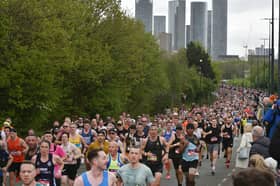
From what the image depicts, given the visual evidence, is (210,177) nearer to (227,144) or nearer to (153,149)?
(227,144)

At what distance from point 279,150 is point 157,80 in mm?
58017

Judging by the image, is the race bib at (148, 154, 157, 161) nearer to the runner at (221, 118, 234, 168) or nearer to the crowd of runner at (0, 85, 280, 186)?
the crowd of runner at (0, 85, 280, 186)

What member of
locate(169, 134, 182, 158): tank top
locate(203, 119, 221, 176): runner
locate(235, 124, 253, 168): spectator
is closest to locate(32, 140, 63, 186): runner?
locate(235, 124, 253, 168): spectator

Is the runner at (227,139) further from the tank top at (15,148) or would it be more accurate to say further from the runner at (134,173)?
the runner at (134,173)

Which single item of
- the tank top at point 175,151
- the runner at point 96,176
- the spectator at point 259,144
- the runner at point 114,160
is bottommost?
the tank top at point 175,151

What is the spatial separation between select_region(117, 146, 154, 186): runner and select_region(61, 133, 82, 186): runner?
5527 mm

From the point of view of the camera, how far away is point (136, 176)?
10.6 m

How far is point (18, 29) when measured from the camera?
36062mm

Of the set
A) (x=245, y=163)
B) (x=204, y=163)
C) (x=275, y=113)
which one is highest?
(x=275, y=113)

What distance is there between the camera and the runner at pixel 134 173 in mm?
10617

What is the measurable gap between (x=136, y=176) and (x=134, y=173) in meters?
0.06

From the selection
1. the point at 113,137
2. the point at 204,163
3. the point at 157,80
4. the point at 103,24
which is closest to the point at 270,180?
the point at 113,137

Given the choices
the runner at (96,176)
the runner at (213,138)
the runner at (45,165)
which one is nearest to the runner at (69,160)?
the runner at (45,165)

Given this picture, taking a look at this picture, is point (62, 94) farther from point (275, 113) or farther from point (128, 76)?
point (275, 113)
